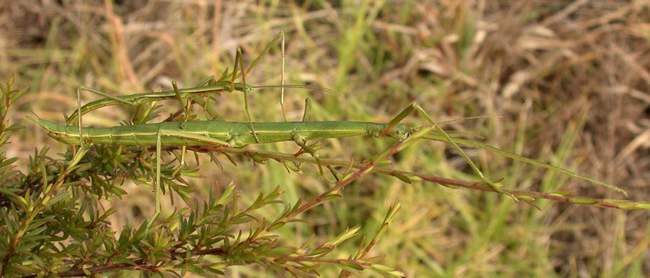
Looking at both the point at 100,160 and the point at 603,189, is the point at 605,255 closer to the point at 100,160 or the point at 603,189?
the point at 603,189

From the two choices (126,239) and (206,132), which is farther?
(206,132)

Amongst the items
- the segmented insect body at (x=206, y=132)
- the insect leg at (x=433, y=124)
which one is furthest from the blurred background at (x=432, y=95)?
the insect leg at (x=433, y=124)

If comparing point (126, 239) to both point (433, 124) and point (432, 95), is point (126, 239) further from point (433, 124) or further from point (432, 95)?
point (432, 95)

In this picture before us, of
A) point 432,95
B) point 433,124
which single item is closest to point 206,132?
point 433,124

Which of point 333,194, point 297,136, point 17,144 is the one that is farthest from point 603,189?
point 17,144

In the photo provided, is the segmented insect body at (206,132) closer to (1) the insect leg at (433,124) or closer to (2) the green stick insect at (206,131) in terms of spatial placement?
(2) the green stick insect at (206,131)

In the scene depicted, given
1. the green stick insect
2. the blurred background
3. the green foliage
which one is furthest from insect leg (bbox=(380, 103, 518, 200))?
the blurred background
